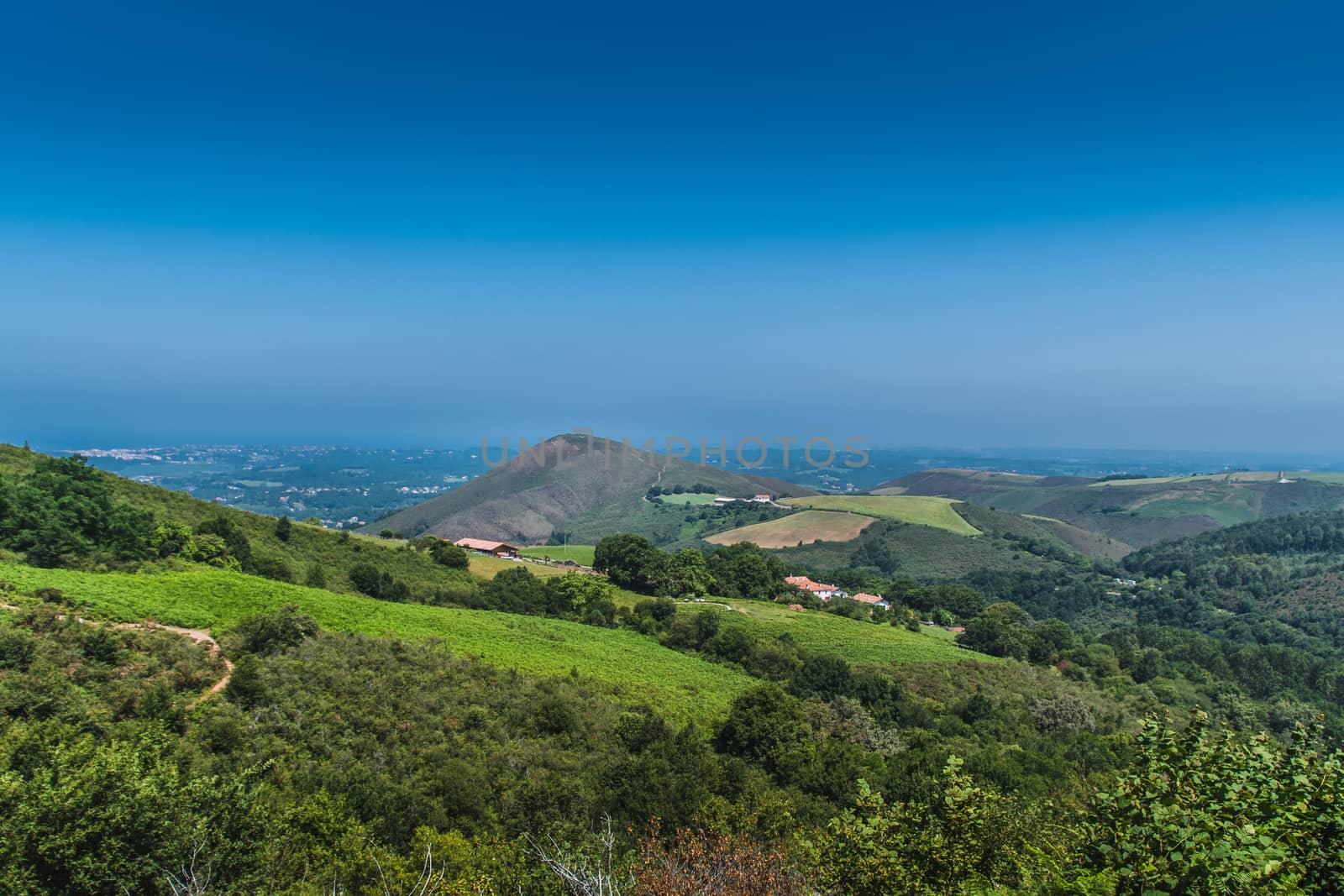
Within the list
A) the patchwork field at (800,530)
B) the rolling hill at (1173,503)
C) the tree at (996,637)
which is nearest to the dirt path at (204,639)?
the tree at (996,637)

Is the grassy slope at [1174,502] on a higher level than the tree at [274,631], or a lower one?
lower

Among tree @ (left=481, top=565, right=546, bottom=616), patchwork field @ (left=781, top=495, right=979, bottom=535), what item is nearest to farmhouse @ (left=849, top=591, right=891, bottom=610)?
tree @ (left=481, top=565, right=546, bottom=616)

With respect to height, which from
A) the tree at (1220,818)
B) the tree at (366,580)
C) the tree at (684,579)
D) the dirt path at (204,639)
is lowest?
the tree at (684,579)

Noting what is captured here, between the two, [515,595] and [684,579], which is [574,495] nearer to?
[684,579]

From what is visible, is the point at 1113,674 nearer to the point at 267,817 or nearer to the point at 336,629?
the point at 336,629

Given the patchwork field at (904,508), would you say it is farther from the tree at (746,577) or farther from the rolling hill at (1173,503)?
the tree at (746,577)

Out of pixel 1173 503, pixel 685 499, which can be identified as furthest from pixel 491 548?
pixel 1173 503

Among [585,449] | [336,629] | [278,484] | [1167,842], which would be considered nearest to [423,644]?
[336,629]
